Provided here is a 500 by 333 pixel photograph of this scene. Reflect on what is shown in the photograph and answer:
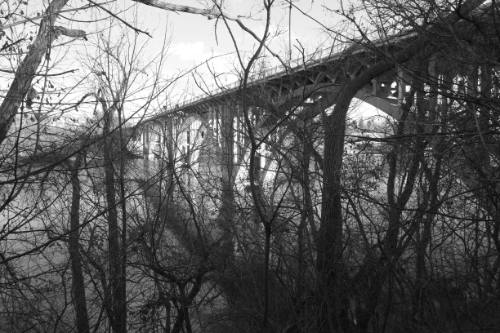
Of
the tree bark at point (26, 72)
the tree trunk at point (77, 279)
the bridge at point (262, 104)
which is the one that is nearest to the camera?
the tree bark at point (26, 72)

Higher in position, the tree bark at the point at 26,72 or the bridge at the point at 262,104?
the bridge at the point at 262,104

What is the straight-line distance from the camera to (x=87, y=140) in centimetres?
453

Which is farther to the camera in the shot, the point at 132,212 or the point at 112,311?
the point at 132,212

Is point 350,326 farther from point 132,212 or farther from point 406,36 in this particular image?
point 132,212

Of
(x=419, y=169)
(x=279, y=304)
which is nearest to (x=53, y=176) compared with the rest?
(x=279, y=304)

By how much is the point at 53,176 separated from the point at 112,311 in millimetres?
2582

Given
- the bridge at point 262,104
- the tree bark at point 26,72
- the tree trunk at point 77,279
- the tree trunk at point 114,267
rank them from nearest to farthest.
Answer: the tree bark at point 26,72, the bridge at point 262,104, the tree trunk at point 114,267, the tree trunk at point 77,279

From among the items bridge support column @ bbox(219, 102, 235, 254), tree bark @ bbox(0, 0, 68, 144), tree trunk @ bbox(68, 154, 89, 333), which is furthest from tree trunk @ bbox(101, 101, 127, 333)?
tree bark @ bbox(0, 0, 68, 144)

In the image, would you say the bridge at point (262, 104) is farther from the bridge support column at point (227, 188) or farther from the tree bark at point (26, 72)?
the tree bark at point (26, 72)

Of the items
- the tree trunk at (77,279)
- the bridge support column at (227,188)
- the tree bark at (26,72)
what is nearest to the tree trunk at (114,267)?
the tree trunk at (77,279)

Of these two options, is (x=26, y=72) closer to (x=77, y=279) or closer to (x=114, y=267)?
(x=114, y=267)

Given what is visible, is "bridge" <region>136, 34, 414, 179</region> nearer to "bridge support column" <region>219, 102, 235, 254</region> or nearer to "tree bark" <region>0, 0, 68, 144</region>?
"bridge support column" <region>219, 102, 235, 254</region>

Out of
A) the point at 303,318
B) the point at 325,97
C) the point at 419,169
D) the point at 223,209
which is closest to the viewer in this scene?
the point at 303,318

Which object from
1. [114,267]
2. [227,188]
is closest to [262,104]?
[227,188]
